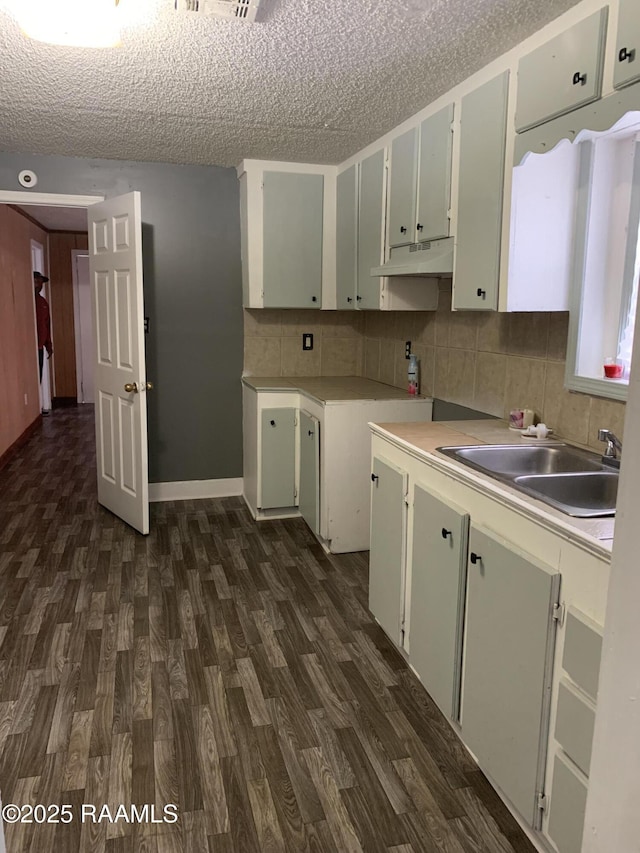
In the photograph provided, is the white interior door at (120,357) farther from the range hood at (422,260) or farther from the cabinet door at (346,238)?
the range hood at (422,260)

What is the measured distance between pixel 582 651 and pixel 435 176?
2.15 m

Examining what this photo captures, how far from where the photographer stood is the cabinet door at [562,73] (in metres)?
1.83

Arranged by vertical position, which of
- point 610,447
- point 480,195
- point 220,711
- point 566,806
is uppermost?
point 480,195

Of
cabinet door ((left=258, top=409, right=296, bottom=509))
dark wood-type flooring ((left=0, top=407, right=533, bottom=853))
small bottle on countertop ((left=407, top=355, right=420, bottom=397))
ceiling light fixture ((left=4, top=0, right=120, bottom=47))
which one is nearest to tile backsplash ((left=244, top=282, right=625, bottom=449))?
small bottle on countertop ((left=407, top=355, right=420, bottom=397))

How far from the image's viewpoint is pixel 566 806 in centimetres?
154

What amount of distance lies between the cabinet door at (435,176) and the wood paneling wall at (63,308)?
21.8ft

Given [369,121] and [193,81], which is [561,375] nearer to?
[369,121]

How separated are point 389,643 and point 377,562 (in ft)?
1.11

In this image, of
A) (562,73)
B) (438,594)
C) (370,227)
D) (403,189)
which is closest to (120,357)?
(370,227)

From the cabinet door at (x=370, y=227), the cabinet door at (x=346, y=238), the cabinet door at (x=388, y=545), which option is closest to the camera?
the cabinet door at (x=388, y=545)

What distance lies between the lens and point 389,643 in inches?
108

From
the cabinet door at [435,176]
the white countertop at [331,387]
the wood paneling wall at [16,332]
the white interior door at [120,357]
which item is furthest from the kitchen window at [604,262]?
the wood paneling wall at [16,332]

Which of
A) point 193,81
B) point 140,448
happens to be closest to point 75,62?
point 193,81

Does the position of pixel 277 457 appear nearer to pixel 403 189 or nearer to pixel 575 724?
pixel 403 189
